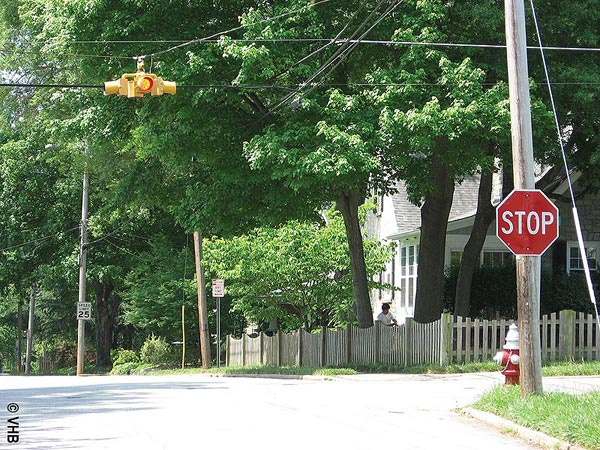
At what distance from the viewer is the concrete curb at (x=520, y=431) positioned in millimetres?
11180

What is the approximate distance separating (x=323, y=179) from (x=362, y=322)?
782 cm

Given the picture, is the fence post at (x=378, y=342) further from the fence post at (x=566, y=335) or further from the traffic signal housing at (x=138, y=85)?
the traffic signal housing at (x=138, y=85)

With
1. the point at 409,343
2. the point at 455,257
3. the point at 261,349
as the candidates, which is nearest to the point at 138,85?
the point at 409,343

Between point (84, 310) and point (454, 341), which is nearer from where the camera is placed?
point (454, 341)

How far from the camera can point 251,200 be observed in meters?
27.7

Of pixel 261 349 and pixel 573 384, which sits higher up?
pixel 261 349

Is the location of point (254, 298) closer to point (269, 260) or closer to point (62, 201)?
point (269, 260)

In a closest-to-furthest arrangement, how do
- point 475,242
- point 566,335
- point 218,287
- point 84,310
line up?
point 566,335 < point 475,242 < point 218,287 < point 84,310

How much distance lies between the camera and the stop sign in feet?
47.9

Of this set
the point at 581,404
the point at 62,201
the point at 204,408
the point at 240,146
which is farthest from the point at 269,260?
the point at 581,404

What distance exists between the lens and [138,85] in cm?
1725

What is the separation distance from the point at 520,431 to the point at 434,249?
619 inches

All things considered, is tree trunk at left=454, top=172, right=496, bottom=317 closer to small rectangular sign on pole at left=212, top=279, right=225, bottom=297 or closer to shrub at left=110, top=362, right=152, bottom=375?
small rectangular sign on pole at left=212, top=279, right=225, bottom=297

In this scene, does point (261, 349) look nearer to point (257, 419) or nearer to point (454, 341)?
point (454, 341)
